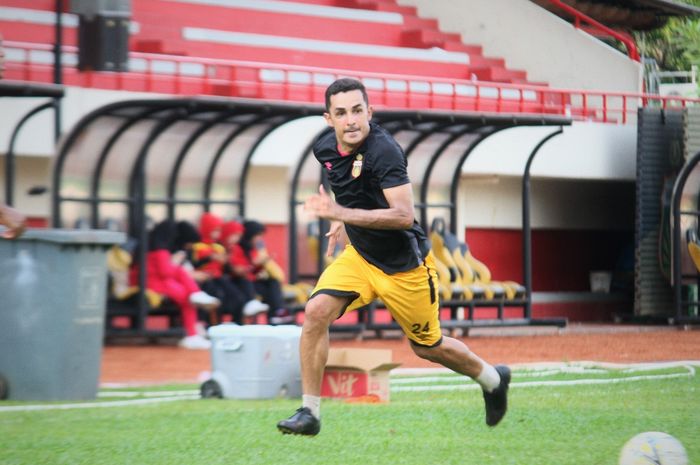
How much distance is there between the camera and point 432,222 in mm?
20438

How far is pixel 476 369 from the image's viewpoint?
28.0ft

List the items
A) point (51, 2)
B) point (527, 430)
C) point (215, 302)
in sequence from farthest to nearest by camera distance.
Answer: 1. point (51, 2)
2. point (215, 302)
3. point (527, 430)

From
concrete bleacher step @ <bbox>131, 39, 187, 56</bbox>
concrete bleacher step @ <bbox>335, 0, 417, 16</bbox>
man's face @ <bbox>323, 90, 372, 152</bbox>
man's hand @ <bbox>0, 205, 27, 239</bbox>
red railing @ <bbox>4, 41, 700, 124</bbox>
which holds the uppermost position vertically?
concrete bleacher step @ <bbox>335, 0, 417, 16</bbox>

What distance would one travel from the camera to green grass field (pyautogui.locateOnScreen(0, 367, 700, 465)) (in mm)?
7723

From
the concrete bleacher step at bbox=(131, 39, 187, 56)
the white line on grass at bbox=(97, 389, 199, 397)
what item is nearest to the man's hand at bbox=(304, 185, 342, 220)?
the white line on grass at bbox=(97, 389, 199, 397)

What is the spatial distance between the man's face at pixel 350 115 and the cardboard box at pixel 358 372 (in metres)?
3.28

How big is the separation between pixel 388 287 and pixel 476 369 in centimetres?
89

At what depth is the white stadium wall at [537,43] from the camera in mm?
30094

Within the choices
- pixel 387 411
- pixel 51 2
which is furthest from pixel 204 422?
pixel 51 2

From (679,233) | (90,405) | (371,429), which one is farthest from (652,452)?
(679,233)

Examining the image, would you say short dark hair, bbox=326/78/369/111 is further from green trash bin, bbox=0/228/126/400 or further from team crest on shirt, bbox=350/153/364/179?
green trash bin, bbox=0/228/126/400

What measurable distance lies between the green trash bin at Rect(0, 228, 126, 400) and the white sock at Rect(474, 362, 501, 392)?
365 centimetres

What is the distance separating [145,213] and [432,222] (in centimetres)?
456

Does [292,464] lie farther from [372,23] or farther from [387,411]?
[372,23]
